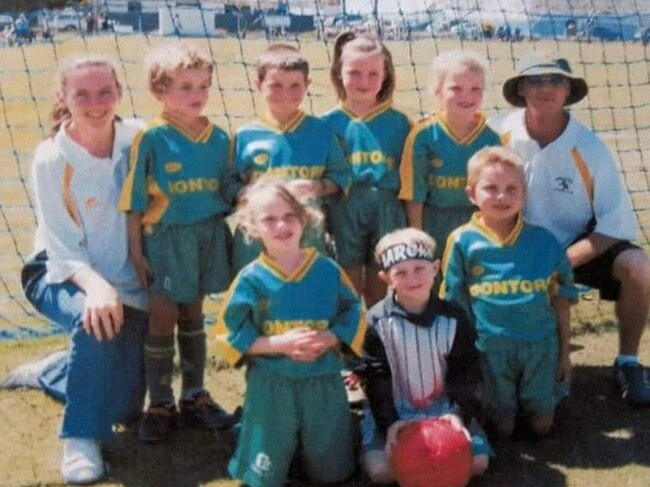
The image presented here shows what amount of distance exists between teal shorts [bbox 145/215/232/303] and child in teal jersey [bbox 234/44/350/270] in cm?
9

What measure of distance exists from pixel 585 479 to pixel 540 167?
4.62 ft

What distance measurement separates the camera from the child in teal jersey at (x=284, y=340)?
370 cm

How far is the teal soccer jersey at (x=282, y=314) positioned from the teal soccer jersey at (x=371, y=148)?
2.83ft

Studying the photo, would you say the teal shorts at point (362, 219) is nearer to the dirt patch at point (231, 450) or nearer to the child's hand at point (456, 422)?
the dirt patch at point (231, 450)

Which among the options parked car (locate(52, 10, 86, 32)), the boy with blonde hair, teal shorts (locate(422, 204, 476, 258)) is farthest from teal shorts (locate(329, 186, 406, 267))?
parked car (locate(52, 10, 86, 32))

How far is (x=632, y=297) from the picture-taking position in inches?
184

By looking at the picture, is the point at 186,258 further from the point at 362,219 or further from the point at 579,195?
the point at 579,195

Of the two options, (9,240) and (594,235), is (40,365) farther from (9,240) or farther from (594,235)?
(9,240)

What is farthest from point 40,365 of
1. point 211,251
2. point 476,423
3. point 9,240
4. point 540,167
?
point 9,240

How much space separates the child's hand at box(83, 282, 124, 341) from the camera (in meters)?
3.82

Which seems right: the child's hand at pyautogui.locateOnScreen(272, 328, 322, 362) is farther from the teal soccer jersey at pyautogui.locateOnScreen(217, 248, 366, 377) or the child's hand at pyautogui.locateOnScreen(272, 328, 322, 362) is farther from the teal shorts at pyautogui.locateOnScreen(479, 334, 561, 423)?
the teal shorts at pyautogui.locateOnScreen(479, 334, 561, 423)

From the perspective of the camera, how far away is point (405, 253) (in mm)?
3807

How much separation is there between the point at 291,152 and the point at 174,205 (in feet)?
1.69

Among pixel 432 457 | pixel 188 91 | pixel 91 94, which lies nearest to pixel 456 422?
pixel 432 457
